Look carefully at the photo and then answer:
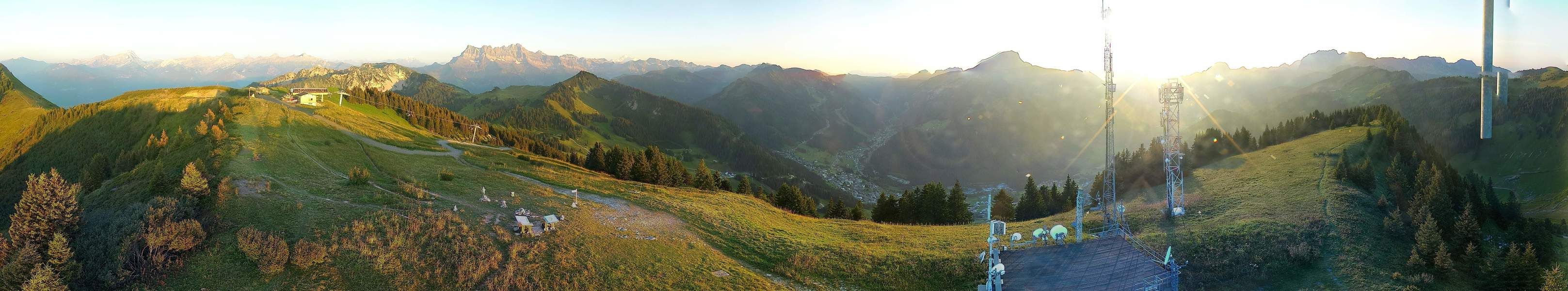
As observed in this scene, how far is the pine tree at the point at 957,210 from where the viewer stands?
169 ft

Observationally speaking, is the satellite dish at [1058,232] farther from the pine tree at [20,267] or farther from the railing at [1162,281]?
the pine tree at [20,267]

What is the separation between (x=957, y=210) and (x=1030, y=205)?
32.0 feet

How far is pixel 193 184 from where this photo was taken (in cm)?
2173

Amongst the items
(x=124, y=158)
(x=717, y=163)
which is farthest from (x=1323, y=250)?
(x=717, y=163)

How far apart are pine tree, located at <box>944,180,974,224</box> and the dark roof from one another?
2274cm

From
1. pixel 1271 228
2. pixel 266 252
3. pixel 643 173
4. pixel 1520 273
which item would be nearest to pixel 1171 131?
pixel 1271 228

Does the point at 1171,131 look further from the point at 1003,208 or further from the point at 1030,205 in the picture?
the point at 1030,205

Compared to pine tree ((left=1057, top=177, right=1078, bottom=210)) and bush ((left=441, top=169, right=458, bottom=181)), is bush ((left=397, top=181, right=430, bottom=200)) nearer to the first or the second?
bush ((left=441, top=169, right=458, bottom=181))

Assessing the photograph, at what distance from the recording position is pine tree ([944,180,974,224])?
169 feet

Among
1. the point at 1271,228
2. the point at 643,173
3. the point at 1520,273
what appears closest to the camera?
the point at 1520,273

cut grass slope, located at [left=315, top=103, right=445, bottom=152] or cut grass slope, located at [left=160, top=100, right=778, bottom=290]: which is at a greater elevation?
cut grass slope, located at [left=315, top=103, right=445, bottom=152]

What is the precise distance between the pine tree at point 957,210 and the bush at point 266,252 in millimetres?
44676

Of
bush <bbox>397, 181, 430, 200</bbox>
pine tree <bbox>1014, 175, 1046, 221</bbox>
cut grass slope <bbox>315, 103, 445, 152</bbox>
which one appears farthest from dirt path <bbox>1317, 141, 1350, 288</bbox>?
cut grass slope <bbox>315, 103, 445, 152</bbox>

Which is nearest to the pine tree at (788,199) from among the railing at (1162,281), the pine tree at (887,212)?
the pine tree at (887,212)
